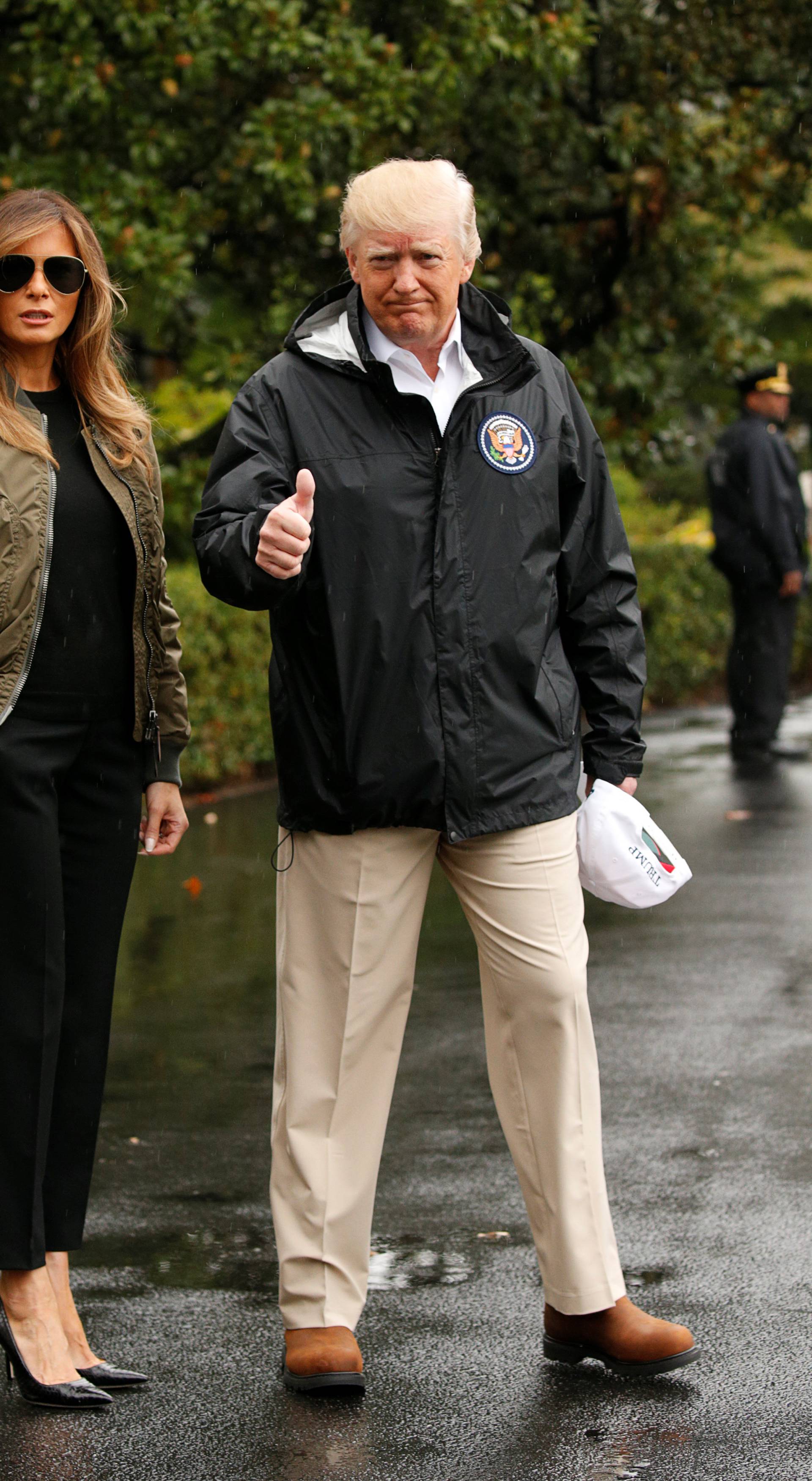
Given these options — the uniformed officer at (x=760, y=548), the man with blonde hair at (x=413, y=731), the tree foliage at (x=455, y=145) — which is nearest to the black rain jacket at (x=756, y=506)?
the uniformed officer at (x=760, y=548)

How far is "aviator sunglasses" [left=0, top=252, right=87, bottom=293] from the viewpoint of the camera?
365cm

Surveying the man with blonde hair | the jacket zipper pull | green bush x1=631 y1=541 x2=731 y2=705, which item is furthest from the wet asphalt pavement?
green bush x1=631 y1=541 x2=731 y2=705

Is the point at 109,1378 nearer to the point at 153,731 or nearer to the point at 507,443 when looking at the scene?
the point at 153,731

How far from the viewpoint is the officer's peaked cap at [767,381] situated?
12.5m

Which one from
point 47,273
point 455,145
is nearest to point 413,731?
point 47,273

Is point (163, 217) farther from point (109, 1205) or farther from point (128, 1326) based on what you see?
point (128, 1326)

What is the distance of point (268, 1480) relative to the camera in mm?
3238

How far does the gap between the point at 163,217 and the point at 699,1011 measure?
5.88 metres

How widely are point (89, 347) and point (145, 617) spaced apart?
0.51m

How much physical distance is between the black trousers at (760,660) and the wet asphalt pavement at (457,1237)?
487 centimetres

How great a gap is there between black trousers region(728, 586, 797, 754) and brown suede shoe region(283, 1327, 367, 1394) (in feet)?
30.7

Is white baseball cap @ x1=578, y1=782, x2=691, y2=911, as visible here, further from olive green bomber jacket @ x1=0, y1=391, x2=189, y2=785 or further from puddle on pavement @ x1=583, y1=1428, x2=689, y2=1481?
puddle on pavement @ x1=583, y1=1428, x2=689, y2=1481

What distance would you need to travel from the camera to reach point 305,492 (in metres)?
3.38

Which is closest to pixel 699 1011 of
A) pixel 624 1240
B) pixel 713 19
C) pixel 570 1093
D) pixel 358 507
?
pixel 624 1240
